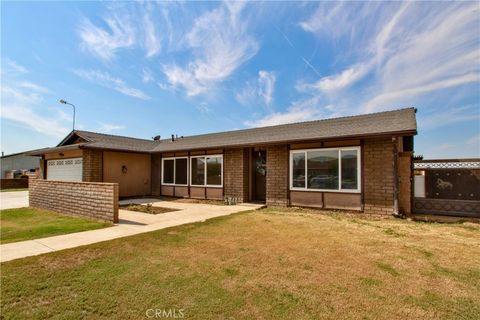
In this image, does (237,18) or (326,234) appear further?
(237,18)

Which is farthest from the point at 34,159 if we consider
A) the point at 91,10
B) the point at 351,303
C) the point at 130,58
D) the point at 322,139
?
the point at 351,303

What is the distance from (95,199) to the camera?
25.5 feet

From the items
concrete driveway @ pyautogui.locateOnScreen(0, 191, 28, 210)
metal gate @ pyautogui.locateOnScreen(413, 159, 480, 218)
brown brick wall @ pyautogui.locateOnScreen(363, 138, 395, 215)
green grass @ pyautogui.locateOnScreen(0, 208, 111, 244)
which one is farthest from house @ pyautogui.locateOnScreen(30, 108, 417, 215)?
green grass @ pyautogui.locateOnScreen(0, 208, 111, 244)

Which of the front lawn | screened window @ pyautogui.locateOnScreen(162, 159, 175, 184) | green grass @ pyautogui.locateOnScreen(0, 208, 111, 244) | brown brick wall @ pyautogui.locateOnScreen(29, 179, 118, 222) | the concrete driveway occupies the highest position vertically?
screened window @ pyautogui.locateOnScreen(162, 159, 175, 184)

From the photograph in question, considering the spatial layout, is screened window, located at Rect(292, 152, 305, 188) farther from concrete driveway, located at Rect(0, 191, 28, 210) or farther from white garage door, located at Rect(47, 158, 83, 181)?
concrete driveway, located at Rect(0, 191, 28, 210)

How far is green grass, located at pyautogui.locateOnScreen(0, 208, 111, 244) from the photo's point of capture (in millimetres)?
5980

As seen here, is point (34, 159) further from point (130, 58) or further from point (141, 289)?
point (141, 289)

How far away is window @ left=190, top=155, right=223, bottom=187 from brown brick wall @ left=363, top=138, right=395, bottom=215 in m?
6.63

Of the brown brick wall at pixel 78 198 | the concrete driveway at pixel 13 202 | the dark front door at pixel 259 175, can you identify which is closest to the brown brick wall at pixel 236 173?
the dark front door at pixel 259 175


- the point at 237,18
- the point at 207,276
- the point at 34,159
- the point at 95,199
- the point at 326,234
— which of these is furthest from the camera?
the point at 34,159

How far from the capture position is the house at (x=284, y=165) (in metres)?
8.27

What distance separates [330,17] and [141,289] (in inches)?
421

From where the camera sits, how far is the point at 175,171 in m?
14.3

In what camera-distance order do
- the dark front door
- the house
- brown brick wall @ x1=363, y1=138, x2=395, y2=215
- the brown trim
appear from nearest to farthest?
brown brick wall @ x1=363, y1=138, x2=395, y2=215
the house
the brown trim
the dark front door
